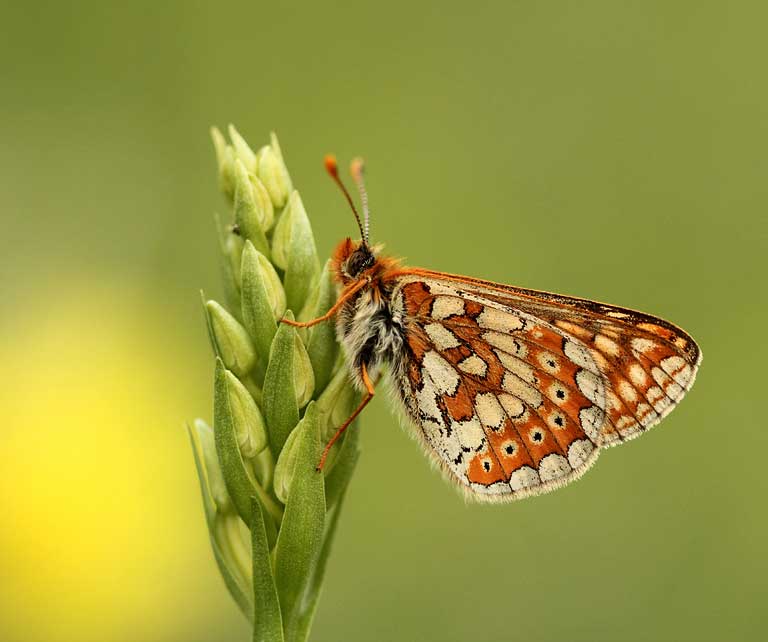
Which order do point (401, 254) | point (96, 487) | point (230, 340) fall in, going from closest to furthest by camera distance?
point (230, 340)
point (96, 487)
point (401, 254)

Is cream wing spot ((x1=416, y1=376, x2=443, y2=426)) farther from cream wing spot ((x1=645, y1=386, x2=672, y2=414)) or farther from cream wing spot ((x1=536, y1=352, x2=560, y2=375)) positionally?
cream wing spot ((x1=645, y1=386, x2=672, y2=414))

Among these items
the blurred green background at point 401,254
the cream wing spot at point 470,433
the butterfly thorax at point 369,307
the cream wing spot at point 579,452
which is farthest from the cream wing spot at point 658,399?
the blurred green background at point 401,254

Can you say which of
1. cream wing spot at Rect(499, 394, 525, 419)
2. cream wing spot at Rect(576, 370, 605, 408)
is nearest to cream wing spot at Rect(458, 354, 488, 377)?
cream wing spot at Rect(499, 394, 525, 419)

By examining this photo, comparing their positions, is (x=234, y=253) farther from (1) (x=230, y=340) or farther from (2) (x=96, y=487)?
(2) (x=96, y=487)

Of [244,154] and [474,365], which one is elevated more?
[244,154]

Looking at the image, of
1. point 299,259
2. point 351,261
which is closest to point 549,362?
point 351,261

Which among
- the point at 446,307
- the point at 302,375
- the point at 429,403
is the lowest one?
the point at 302,375

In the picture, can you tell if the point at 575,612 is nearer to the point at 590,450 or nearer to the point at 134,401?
the point at 590,450
